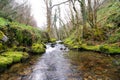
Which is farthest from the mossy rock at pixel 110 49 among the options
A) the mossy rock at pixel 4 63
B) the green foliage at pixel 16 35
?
the mossy rock at pixel 4 63

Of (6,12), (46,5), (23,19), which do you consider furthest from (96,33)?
(46,5)

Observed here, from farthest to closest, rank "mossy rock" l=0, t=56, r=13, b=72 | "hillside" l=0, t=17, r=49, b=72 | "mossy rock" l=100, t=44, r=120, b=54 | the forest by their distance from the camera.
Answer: "mossy rock" l=100, t=44, r=120, b=54 → "hillside" l=0, t=17, r=49, b=72 → "mossy rock" l=0, t=56, r=13, b=72 → the forest

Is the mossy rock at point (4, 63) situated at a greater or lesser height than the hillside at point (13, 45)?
lesser

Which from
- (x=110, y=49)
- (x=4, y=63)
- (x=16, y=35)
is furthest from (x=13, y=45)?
(x=110, y=49)

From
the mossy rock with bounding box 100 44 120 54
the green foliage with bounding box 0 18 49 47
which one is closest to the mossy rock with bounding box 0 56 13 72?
the green foliage with bounding box 0 18 49 47

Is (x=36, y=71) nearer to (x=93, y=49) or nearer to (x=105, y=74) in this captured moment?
(x=105, y=74)

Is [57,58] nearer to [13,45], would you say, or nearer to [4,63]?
[13,45]

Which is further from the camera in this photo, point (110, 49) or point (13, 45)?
point (13, 45)

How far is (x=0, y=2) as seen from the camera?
604 inches

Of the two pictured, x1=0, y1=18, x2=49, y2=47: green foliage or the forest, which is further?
x1=0, y1=18, x2=49, y2=47: green foliage

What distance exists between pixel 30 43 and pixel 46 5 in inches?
759

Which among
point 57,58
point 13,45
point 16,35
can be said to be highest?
point 16,35

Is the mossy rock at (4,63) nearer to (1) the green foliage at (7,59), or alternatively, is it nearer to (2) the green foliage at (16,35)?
(1) the green foliage at (7,59)

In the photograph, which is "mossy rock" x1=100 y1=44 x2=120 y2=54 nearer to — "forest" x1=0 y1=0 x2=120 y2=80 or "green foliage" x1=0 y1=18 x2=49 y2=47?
"forest" x1=0 y1=0 x2=120 y2=80
